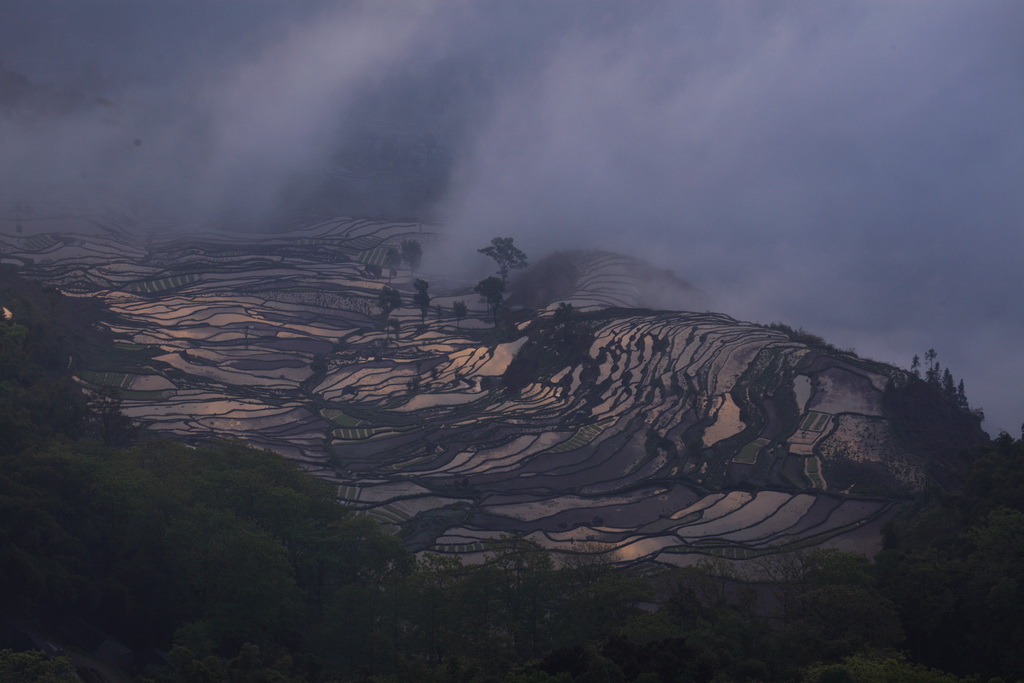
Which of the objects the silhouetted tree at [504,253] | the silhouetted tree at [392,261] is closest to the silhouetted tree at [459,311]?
the silhouetted tree at [504,253]

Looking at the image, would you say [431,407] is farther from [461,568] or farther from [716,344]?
[461,568]

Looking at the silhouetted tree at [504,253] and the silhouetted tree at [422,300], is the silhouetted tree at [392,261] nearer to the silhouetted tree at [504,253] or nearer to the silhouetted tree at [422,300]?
the silhouetted tree at [504,253]

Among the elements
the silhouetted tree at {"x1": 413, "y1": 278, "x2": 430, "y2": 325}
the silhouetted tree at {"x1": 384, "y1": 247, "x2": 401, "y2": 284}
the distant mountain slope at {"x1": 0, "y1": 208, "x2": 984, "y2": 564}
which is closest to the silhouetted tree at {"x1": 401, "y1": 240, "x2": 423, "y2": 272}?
the silhouetted tree at {"x1": 384, "y1": 247, "x2": 401, "y2": 284}

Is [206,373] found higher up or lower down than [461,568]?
higher up

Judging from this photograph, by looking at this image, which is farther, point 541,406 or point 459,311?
point 459,311

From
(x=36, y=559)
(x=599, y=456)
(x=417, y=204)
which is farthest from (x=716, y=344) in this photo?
(x=417, y=204)

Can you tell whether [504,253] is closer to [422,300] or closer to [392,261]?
[422,300]

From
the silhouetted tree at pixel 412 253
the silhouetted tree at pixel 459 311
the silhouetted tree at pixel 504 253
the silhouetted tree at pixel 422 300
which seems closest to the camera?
Answer: the silhouetted tree at pixel 459 311

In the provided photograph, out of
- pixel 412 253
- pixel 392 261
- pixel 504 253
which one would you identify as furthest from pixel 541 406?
pixel 392 261

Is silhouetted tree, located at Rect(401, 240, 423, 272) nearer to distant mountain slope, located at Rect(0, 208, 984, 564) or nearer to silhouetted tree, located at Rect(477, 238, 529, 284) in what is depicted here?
silhouetted tree, located at Rect(477, 238, 529, 284)
